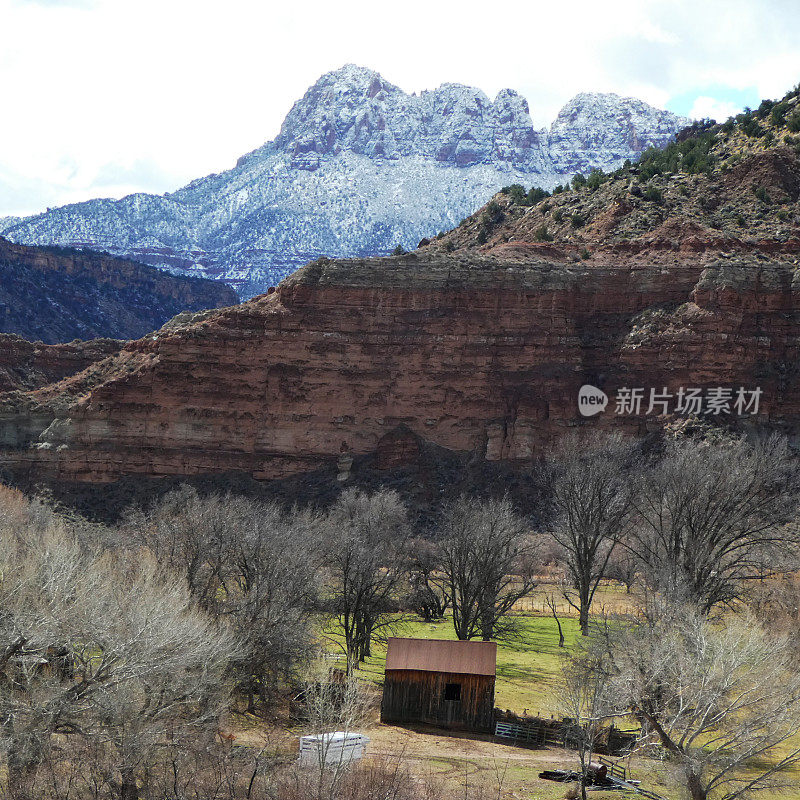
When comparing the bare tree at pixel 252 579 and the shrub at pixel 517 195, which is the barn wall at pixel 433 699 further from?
the shrub at pixel 517 195

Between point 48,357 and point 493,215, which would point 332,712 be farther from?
point 493,215

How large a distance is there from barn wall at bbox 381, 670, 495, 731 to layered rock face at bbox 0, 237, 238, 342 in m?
115

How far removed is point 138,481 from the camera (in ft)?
250

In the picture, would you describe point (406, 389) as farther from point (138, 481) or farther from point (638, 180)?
point (638, 180)

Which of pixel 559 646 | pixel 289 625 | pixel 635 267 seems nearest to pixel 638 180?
pixel 635 267

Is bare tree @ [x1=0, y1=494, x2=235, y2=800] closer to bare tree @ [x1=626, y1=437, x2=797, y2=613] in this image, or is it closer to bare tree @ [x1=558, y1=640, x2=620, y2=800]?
bare tree @ [x1=558, y1=640, x2=620, y2=800]

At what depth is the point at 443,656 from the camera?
3494cm

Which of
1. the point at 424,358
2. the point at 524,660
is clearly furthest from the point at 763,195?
the point at 524,660

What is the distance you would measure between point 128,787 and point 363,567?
65.1ft

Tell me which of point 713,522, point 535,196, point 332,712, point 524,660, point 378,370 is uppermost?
point 535,196

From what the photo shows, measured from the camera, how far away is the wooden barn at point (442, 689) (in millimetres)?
34094

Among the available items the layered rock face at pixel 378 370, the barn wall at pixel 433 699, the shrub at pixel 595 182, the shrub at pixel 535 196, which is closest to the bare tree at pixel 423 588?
the barn wall at pixel 433 699

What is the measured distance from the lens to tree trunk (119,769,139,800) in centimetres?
2370

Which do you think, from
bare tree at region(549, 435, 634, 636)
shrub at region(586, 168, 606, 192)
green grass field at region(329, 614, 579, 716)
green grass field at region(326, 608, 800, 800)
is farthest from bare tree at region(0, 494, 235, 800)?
shrub at region(586, 168, 606, 192)
